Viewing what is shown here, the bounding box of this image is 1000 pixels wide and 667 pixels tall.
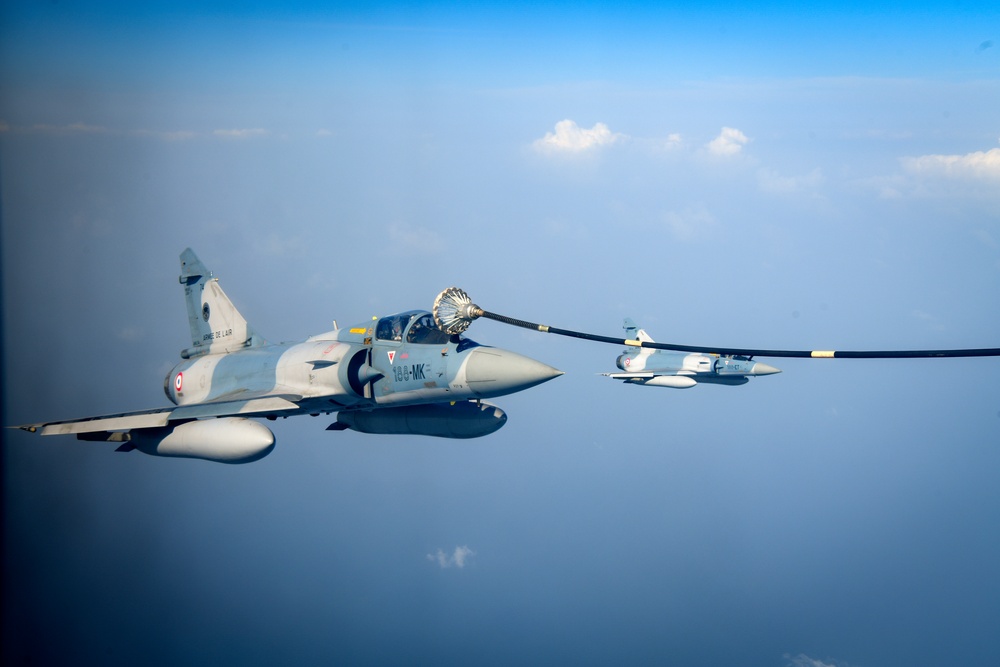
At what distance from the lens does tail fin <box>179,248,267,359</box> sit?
20.9 meters

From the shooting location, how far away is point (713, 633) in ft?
340

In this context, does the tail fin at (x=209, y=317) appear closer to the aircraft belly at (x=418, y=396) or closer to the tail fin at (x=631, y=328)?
Result: the aircraft belly at (x=418, y=396)

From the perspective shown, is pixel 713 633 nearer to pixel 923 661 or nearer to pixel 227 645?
pixel 923 661

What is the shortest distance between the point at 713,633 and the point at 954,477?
82.2 metres

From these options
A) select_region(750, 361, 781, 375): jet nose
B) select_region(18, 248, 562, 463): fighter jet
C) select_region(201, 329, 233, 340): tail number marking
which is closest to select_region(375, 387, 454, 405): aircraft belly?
select_region(18, 248, 562, 463): fighter jet

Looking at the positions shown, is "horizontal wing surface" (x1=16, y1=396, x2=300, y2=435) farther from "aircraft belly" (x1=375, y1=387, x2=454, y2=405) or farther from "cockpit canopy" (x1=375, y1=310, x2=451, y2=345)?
"cockpit canopy" (x1=375, y1=310, x2=451, y2=345)

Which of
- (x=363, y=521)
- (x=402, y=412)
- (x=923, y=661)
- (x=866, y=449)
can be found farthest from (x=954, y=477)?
(x=402, y=412)

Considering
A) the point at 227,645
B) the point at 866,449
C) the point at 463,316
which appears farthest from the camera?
the point at 866,449

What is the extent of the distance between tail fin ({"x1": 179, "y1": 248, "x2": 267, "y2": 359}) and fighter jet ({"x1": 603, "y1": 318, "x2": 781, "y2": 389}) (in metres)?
38.1

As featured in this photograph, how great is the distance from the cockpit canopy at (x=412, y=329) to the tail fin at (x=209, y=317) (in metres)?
4.77

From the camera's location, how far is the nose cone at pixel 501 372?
1551 cm

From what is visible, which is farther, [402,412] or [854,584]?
[854,584]

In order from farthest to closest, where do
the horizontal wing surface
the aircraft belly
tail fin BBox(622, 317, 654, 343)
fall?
tail fin BBox(622, 317, 654, 343) → the horizontal wing surface → the aircraft belly

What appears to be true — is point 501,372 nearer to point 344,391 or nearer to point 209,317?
point 344,391
